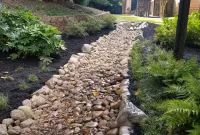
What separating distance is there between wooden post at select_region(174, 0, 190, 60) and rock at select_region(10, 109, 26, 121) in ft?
8.30

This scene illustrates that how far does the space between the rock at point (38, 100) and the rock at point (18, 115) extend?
0.31m

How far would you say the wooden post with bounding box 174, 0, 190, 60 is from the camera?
3.66 meters

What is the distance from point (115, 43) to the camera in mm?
6820

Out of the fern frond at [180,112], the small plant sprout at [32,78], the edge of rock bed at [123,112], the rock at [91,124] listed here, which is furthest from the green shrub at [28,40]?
the fern frond at [180,112]

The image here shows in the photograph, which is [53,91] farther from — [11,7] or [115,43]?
[11,7]

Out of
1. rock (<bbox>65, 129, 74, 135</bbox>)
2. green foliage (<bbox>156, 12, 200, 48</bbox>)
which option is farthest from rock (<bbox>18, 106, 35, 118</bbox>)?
green foliage (<bbox>156, 12, 200, 48</bbox>)

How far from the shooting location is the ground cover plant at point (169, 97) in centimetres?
203

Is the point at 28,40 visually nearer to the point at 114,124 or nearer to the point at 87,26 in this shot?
the point at 114,124

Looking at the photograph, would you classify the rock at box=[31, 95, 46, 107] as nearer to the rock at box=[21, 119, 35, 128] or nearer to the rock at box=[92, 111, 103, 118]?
the rock at box=[21, 119, 35, 128]

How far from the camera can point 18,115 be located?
8.82ft

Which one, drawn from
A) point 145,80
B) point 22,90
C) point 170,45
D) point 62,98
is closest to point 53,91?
point 62,98

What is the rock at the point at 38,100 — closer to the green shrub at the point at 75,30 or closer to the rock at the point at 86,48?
the rock at the point at 86,48

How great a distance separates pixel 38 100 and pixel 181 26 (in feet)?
7.92

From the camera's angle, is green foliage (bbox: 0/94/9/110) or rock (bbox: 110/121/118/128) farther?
green foliage (bbox: 0/94/9/110)
